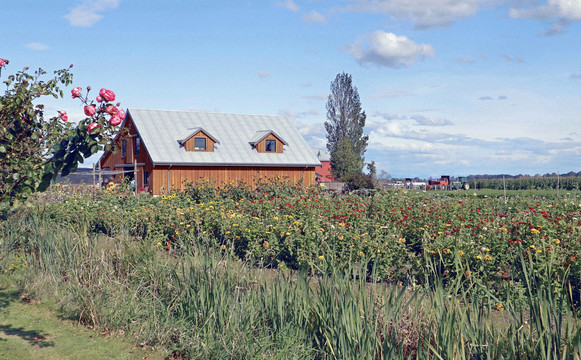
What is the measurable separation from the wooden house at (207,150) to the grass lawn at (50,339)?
24177mm

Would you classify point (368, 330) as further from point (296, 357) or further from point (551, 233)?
point (551, 233)

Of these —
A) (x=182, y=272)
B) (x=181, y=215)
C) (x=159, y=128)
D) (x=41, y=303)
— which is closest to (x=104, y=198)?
(x=181, y=215)

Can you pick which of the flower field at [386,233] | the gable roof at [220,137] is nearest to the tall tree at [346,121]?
the gable roof at [220,137]

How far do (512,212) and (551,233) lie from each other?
142 inches

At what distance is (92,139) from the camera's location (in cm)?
489

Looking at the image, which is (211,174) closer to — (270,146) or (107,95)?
(270,146)

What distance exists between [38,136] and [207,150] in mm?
27315

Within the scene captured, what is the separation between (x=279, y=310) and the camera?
4.87m

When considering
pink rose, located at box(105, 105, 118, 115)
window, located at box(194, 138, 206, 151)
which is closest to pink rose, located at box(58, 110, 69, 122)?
pink rose, located at box(105, 105, 118, 115)

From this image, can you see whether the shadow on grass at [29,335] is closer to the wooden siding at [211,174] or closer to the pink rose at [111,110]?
the pink rose at [111,110]

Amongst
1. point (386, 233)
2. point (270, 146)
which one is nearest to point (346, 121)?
point (270, 146)

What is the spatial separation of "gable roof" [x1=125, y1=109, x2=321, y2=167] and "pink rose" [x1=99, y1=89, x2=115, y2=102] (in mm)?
26852

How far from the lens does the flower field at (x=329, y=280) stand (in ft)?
13.7

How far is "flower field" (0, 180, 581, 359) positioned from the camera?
13.7 feet
